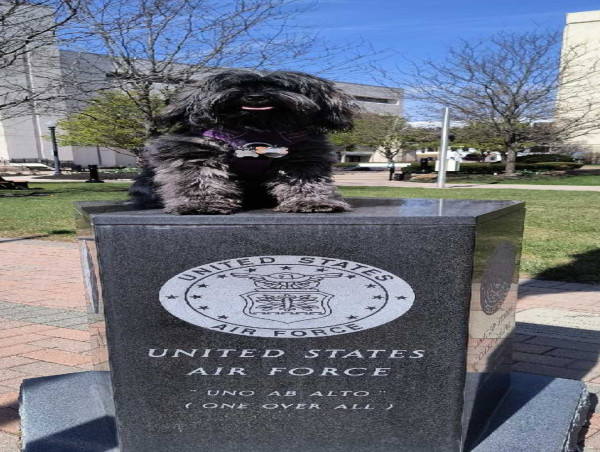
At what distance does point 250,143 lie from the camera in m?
2.02

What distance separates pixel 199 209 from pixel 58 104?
45.6ft

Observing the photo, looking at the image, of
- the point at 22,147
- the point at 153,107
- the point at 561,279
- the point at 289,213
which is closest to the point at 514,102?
the point at 153,107

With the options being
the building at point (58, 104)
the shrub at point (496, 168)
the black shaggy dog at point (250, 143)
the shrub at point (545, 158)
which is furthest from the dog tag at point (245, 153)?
the shrub at point (545, 158)

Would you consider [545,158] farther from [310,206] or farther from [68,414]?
[68,414]

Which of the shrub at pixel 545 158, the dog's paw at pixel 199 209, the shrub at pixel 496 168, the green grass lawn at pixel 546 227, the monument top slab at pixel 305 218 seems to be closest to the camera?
the monument top slab at pixel 305 218

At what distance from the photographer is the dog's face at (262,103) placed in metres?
1.90

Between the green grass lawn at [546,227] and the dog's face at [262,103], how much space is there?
4584 mm

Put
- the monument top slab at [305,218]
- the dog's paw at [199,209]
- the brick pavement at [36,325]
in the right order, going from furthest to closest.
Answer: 1. the brick pavement at [36,325]
2. the dog's paw at [199,209]
3. the monument top slab at [305,218]

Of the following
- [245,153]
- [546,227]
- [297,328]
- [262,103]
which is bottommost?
[546,227]

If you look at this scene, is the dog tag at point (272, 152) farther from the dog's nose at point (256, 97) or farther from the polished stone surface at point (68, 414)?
the polished stone surface at point (68, 414)

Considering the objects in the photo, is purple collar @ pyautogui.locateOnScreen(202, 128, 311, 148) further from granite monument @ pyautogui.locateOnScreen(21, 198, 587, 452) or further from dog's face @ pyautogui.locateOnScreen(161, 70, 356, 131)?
granite monument @ pyautogui.locateOnScreen(21, 198, 587, 452)

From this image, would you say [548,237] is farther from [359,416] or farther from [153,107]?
[153,107]

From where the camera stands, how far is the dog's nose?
1890 mm

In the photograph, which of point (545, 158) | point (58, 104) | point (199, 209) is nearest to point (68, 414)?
point (199, 209)
